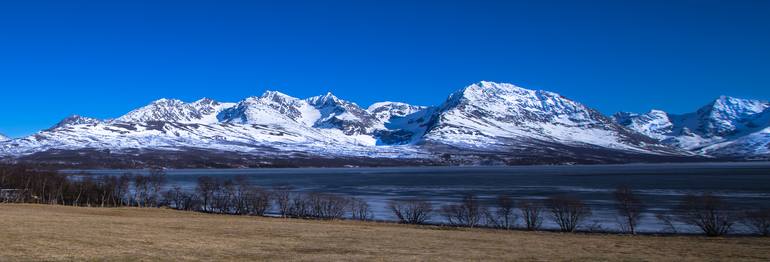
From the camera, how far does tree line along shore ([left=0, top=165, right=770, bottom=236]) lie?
7825cm

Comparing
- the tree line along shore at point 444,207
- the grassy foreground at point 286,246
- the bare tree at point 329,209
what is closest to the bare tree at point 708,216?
the tree line along shore at point 444,207

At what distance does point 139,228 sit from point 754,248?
4224 centimetres

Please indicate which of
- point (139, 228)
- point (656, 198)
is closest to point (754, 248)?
point (139, 228)

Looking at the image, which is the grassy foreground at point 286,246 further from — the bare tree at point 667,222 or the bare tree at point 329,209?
the bare tree at point 329,209

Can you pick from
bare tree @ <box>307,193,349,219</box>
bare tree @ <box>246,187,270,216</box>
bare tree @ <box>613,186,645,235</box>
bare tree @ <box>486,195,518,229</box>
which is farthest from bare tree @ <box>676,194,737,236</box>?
bare tree @ <box>246,187,270,216</box>

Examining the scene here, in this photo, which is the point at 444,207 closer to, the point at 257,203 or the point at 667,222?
the point at 257,203

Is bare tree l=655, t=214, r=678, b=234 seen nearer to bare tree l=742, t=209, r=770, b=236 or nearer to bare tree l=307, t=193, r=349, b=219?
bare tree l=742, t=209, r=770, b=236

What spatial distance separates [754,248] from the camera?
141 feet

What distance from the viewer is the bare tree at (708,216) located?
70.3m

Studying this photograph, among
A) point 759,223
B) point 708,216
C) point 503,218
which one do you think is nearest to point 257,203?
point 503,218

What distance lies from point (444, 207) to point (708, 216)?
45.0 m

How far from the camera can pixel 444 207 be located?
109m

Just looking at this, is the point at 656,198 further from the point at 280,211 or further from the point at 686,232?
the point at 280,211

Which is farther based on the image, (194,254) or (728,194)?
(728,194)
